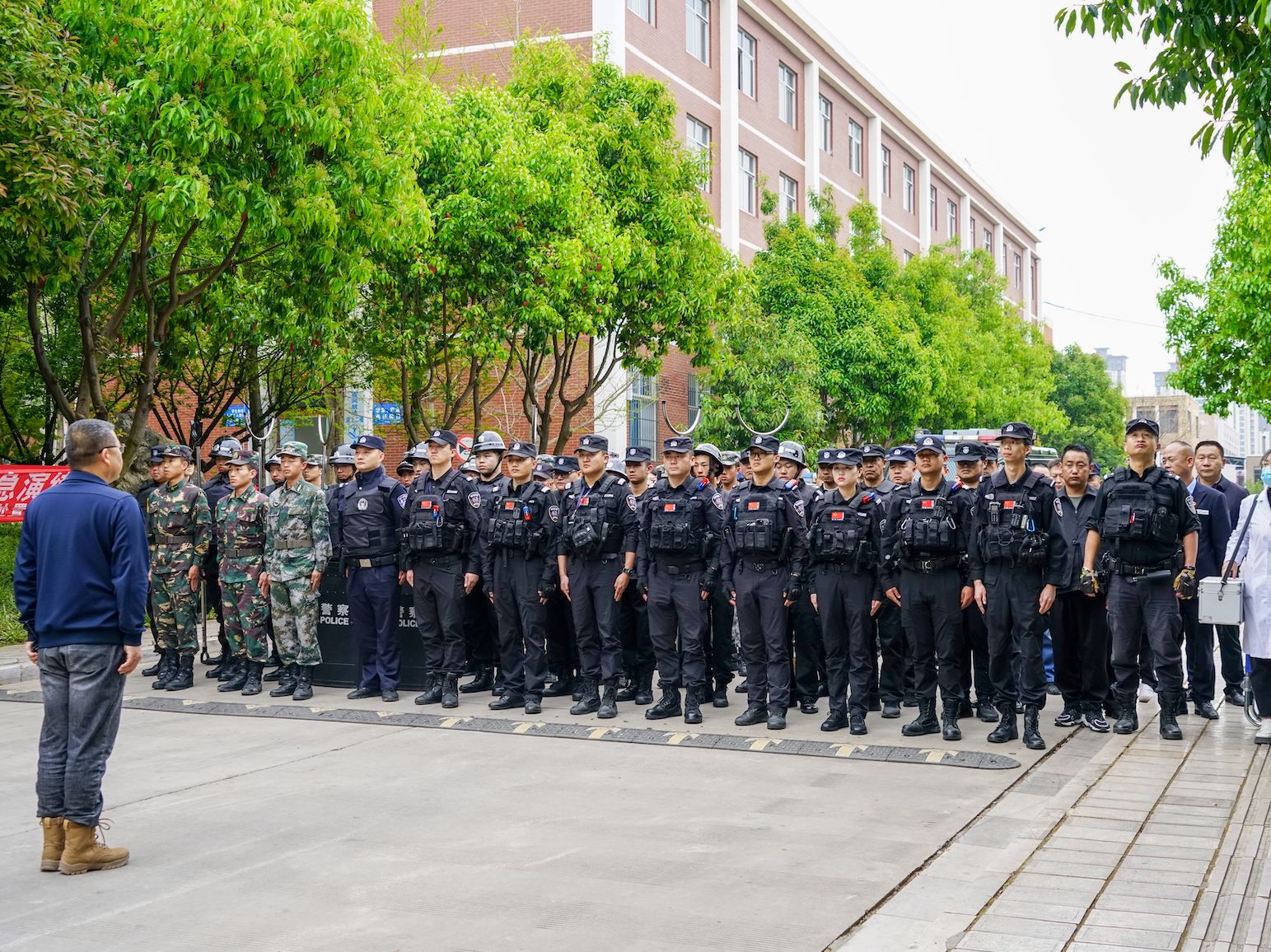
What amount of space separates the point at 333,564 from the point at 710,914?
703cm

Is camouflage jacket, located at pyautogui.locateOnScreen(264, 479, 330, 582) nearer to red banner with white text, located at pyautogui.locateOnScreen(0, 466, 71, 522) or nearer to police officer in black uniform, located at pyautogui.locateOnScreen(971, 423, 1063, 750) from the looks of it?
red banner with white text, located at pyautogui.locateOnScreen(0, 466, 71, 522)

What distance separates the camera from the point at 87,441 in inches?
242

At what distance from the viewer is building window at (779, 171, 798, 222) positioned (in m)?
39.1

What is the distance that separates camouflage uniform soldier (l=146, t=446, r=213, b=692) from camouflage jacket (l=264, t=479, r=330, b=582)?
3.60 ft

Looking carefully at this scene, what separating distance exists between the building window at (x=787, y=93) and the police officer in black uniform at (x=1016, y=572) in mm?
32093

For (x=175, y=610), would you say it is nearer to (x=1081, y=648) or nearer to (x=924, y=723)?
(x=924, y=723)

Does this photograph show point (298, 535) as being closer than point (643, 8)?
Yes

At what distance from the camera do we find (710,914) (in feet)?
17.1

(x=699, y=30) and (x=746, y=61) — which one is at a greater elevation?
(x=746, y=61)

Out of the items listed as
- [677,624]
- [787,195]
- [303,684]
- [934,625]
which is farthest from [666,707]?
[787,195]

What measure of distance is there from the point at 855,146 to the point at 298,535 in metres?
39.5

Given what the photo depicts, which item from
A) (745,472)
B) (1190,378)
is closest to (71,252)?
(745,472)

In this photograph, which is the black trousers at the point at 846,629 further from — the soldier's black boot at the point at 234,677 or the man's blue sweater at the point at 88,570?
the soldier's black boot at the point at 234,677

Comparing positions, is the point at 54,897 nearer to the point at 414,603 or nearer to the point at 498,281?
the point at 414,603
